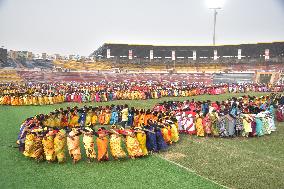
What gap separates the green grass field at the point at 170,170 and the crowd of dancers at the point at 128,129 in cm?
40

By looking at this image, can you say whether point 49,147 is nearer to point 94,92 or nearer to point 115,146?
point 115,146

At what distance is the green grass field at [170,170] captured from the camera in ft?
→ 29.1

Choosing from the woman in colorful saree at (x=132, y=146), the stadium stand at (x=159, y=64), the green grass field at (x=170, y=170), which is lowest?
the green grass field at (x=170, y=170)

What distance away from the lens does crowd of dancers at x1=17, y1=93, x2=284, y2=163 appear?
428 inches

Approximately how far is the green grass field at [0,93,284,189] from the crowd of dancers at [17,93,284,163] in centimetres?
40

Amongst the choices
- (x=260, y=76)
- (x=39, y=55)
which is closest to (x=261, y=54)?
(x=260, y=76)

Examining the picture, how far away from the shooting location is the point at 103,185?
8.73 meters

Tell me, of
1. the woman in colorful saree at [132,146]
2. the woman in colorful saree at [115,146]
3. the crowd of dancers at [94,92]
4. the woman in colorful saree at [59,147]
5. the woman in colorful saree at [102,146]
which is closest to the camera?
the woman in colorful saree at [59,147]

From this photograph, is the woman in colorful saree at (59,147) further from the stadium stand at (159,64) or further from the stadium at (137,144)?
the stadium stand at (159,64)

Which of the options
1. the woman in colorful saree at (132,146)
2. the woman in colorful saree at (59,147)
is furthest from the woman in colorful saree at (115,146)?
the woman in colorful saree at (59,147)

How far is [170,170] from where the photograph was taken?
10.0 metres

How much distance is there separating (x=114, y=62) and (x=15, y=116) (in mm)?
45017

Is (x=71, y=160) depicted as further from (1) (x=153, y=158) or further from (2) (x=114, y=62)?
(2) (x=114, y=62)

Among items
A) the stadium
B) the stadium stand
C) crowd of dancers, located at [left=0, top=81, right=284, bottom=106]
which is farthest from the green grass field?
the stadium stand
